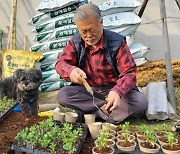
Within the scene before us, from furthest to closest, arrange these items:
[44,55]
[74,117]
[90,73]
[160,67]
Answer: [44,55] → [160,67] → [90,73] → [74,117]

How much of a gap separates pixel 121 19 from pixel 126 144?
7.31 feet

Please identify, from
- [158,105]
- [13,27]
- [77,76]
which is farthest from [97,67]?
[13,27]

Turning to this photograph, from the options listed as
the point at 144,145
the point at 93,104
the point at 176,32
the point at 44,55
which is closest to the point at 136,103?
the point at 93,104

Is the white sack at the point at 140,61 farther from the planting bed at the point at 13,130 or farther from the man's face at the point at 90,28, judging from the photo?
the planting bed at the point at 13,130

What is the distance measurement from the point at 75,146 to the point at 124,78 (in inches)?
28.9

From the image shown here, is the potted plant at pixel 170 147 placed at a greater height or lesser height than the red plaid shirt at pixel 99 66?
lesser

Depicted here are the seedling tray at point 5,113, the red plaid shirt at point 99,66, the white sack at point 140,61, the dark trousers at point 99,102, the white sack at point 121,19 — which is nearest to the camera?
the red plaid shirt at point 99,66

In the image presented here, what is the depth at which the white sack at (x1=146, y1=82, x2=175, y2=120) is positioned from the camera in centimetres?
307

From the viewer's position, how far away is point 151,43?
4.78 m

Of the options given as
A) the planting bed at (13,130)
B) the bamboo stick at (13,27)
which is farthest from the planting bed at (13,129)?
the bamboo stick at (13,27)

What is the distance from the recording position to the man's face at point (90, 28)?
2.40 metres

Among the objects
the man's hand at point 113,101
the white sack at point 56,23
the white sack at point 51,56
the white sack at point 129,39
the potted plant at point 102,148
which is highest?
the white sack at point 56,23

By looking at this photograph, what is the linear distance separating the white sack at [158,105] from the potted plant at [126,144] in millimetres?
927

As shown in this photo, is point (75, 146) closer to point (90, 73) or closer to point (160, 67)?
point (90, 73)
